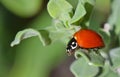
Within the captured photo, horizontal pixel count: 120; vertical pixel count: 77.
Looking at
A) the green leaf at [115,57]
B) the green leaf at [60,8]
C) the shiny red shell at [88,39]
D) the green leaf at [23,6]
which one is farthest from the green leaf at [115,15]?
the green leaf at [23,6]

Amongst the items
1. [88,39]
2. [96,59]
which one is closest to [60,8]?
[96,59]

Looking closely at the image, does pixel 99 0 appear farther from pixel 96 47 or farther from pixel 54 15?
pixel 54 15

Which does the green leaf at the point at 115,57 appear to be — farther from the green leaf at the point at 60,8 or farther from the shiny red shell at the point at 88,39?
the green leaf at the point at 60,8

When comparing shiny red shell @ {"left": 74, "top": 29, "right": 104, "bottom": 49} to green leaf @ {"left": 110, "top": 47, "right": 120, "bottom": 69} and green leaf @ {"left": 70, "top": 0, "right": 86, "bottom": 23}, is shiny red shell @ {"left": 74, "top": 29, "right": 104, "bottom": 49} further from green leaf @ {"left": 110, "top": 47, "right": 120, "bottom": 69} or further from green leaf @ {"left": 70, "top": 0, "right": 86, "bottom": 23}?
green leaf @ {"left": 70, "top": 0, "right": 86, "bottom": 23}

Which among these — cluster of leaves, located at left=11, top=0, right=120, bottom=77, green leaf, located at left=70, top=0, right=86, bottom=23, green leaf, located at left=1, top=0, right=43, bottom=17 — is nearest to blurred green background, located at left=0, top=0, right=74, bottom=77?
green leaf, located at left=1, top=0, right=43, bottom=17

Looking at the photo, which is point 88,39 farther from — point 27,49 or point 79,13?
point 27,49

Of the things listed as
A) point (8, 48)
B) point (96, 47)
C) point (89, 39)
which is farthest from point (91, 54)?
point (8, 48)
